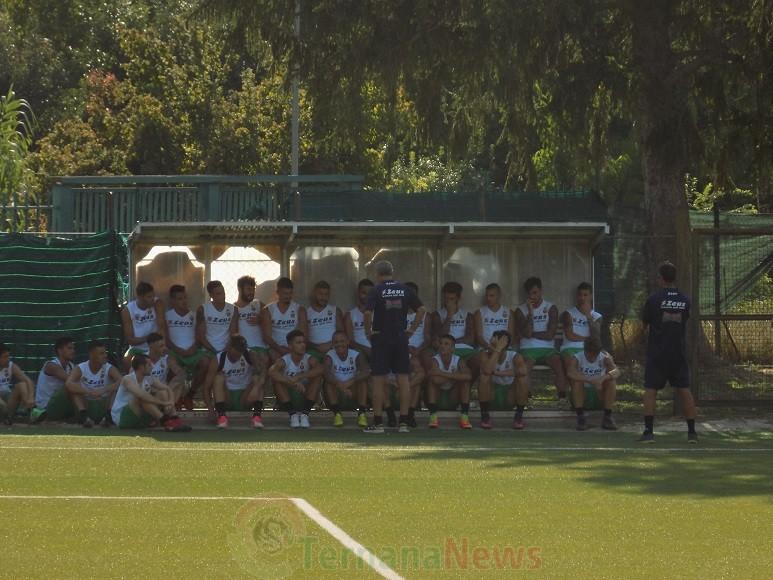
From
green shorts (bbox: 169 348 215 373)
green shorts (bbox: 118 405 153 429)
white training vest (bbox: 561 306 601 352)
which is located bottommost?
green shorts (bbox: 118 405 153 429)

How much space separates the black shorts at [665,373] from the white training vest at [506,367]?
8.20 feet

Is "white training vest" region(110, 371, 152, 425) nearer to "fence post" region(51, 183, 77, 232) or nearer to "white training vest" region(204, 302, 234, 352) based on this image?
"white training vest" region(204, 302, 234, 352)

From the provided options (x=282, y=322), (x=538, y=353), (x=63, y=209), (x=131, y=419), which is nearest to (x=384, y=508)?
(x=131, y=419)

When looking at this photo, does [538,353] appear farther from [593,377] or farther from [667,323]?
[667,323]

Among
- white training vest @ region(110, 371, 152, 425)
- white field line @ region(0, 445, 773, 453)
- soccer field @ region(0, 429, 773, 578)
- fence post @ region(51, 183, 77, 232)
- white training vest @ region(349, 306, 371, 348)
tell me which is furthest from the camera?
fence post @ region(51, 183, 77, 232)

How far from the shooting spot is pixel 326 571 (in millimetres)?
8117

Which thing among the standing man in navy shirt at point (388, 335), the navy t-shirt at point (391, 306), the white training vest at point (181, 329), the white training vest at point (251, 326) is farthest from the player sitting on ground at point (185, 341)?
the navy t-shirt at point (391, 306)

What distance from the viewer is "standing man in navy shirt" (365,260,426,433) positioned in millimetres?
16672

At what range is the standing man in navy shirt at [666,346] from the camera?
15.4m

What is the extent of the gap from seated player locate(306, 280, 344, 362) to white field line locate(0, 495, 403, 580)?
7.45 m

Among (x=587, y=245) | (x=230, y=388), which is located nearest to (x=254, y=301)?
(x=230, y=388)

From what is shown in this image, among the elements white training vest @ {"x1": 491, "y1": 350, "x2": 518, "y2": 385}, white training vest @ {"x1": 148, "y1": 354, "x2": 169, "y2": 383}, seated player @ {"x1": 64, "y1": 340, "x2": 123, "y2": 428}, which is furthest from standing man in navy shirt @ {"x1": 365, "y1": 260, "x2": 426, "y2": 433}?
seated player @ {"x1": 64, "y1": 340, "x2": 123, "y2": 428}

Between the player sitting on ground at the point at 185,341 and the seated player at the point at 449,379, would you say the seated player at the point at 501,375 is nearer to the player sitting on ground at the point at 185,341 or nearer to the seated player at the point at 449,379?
the seated player at the point at 449,379

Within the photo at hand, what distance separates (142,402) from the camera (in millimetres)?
16922
